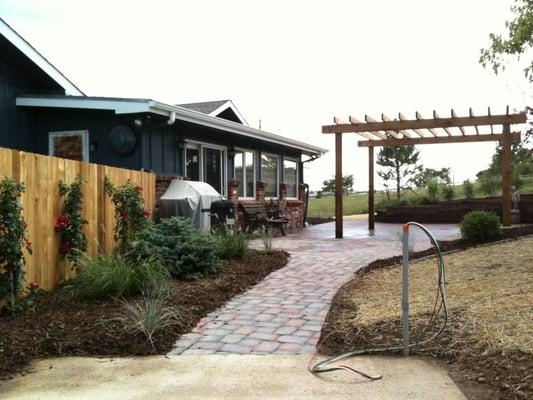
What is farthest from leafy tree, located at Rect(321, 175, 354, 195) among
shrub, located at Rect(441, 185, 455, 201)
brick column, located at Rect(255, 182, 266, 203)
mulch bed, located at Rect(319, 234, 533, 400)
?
mulch bed, located at Rect(319, 234, 533, 400)

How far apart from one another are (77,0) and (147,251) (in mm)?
5865

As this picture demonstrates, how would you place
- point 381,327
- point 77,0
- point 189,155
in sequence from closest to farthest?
1. point 381,327
2. point 77,0
3. point 189,155

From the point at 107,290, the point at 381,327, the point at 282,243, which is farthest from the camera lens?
the point at 282,243

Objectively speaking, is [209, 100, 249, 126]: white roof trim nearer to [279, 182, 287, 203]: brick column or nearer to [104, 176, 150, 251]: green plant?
[279, 182, 287, 203]: brick column

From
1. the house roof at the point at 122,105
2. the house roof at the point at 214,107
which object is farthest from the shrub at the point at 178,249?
the house roof at the point at 214,107

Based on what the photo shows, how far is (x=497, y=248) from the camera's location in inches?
342

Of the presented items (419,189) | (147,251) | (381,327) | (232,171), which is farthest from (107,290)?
(419,189)

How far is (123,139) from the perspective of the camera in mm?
10266

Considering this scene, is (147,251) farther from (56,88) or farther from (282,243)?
(56,88)

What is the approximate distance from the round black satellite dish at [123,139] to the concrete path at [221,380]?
22.5 ft

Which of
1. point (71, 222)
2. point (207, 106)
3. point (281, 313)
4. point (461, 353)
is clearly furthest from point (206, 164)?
point (461, 353)

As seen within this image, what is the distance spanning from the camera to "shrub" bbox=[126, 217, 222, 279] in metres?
6.38

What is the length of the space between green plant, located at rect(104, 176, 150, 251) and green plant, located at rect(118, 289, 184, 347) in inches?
104

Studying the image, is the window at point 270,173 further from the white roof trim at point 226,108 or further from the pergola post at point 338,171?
the pergola post at point 338,171
